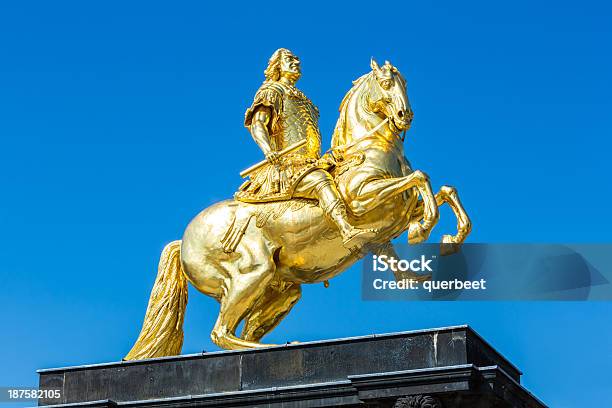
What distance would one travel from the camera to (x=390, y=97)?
59.7ft

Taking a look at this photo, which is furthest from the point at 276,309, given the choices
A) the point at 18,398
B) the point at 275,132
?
the point at 18,398

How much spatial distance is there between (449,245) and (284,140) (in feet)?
9.26

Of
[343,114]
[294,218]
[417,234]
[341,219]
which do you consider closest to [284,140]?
[343,114]

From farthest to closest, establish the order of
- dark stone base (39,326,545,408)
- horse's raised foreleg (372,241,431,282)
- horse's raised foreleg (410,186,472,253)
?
horse's raised foreleg (372,241,431,282)
horse's raised foreleg (410,186,472,253)
dark stone base (39,326,545,408)

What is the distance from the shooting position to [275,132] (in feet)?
61.2

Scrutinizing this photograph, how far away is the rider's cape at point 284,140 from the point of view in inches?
703

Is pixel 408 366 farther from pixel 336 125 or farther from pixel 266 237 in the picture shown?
pixel 336 125

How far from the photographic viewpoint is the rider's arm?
18169 millimetres

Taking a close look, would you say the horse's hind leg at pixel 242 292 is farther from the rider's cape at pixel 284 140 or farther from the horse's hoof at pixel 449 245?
the horse's hoof at pixel 449 245

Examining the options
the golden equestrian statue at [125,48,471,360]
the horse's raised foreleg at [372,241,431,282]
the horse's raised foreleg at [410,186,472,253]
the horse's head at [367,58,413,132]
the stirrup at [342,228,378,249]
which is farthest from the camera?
the horse's head at [367,58,413,132]

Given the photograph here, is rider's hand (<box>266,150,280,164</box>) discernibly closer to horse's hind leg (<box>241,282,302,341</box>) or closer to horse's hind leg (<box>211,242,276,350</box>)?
horse's hind leg (<box>211,242,276,350</box>)

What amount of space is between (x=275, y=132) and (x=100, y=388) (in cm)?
423

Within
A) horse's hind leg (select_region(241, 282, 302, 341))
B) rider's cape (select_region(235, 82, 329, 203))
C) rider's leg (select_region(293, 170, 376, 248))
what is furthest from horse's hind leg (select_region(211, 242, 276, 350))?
rider's leg (select_region(293, 170, 376, 248))

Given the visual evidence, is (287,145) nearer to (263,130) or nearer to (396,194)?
(263,130)
